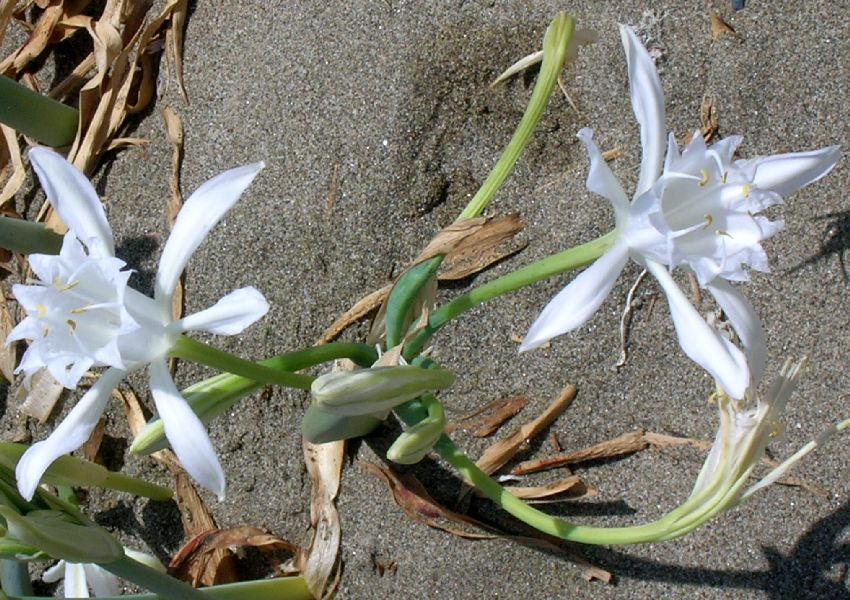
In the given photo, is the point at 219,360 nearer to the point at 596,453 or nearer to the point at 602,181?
the point at 602,181

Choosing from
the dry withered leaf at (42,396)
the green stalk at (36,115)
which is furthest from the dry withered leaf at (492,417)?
the green stalk at (36,115)

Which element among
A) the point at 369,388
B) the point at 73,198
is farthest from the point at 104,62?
the point at 369,388

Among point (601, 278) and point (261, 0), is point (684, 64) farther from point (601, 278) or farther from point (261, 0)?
point (261, 0)

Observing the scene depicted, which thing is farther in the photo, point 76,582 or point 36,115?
point 36,115

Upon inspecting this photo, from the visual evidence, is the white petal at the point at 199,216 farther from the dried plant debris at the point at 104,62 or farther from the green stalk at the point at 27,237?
the dried plant debris at the point at 104,62

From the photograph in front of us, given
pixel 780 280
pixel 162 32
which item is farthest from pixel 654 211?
pixel 162 32

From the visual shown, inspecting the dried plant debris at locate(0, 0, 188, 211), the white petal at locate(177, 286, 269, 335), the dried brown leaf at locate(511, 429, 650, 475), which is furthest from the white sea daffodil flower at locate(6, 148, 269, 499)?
the dried plant debris at locate(0, 0, 188, 211)
